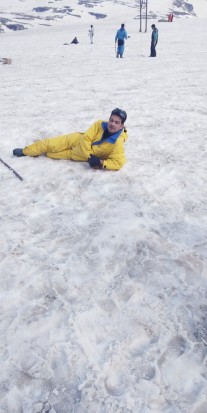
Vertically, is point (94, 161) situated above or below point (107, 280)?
above

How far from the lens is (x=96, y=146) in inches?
216

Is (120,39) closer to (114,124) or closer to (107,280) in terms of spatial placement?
(114,124)

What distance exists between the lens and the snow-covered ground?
2359 mm

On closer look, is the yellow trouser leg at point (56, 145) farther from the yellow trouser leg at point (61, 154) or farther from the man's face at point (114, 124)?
the man's face at point (114, 124)

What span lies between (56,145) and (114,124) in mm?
1171

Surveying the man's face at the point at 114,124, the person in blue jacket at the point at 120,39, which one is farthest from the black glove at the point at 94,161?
the person in blue jacket at the point at 120,39

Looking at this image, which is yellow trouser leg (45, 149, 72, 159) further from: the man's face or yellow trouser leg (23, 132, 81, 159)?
the man's face

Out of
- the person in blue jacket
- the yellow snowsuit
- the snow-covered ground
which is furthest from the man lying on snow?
the person in blue jacket

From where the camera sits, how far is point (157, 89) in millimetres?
11383

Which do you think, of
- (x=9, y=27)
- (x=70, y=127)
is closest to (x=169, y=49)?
(x=70, y=127)

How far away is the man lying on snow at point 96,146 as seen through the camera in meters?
5.29

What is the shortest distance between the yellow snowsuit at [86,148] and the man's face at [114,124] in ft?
0.52

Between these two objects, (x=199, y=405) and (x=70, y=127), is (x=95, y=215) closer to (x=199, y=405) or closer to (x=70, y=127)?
(x=199, y=405)

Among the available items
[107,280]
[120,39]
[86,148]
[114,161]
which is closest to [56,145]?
[86,148]
